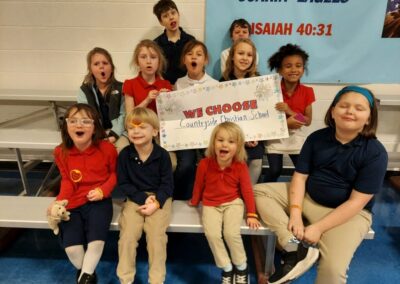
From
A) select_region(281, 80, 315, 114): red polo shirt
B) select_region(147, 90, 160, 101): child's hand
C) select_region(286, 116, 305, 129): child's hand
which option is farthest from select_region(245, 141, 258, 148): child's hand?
select_region(147, 90, 160, 101): child's hand

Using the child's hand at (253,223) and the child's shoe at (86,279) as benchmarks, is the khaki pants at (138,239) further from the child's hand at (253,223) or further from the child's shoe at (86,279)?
the child's hand at (253,223)

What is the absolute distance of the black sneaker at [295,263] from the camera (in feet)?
5.72

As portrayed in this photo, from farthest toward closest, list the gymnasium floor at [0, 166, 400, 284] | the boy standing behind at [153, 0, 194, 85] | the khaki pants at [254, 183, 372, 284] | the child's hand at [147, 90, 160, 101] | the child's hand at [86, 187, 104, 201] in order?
the boy standing behind at [153, 0, 194, 85] < the child's hand at [147, 90, 160, 101] < the gymnasium floor at [0, 166, 400, 284] < the child's hand at [86, 187, 104, 201] < the khaki pants at [254, 183, 372, 284]

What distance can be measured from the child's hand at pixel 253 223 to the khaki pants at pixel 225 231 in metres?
0.05

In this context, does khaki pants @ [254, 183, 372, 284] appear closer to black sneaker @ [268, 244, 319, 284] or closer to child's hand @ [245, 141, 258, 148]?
black sneaker @ [268, 244, 319, 284]

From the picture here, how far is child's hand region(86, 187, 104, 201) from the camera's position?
2.02 m

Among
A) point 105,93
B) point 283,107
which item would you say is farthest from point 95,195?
point 283,107

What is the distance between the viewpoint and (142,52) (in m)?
A: 2.57

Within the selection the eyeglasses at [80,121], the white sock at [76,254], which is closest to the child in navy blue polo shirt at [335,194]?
the white sock at [76,254]

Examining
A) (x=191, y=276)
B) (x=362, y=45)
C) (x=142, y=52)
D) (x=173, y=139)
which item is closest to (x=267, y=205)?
(x=191, y=276)

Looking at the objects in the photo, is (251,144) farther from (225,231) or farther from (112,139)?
(112,139)

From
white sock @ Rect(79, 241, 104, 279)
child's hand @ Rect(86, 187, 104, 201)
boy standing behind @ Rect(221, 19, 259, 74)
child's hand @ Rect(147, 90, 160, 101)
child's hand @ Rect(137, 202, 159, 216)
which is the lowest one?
white sock @ Rect(79, 241, 104, 279)

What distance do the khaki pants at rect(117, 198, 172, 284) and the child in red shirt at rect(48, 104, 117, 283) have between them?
0.44 feet

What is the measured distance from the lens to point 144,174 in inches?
82.8
